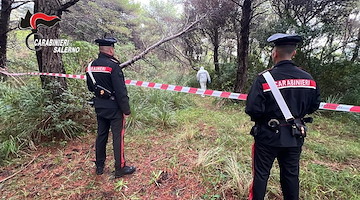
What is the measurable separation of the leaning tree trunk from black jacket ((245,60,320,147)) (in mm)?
3565

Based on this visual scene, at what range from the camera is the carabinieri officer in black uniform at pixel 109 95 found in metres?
2.54

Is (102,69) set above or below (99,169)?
above

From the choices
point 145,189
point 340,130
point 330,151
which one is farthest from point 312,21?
point 145,189

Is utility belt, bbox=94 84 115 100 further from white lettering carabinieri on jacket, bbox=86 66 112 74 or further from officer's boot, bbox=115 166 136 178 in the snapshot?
officer's boot, bbox=115 166 136 178

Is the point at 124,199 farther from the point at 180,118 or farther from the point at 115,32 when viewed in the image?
the point at 115,32

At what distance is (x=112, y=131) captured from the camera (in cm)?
269

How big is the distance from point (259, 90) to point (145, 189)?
1831mm

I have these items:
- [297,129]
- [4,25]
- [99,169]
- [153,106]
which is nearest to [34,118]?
[99,169]

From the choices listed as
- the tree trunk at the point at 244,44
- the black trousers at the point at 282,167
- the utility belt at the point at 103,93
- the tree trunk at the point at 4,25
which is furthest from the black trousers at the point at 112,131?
the tree trunk at the point at 244,44

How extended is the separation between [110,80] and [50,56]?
200 centimetres

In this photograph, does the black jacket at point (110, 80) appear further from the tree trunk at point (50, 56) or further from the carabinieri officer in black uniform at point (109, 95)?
the tree trunk at point (50, 56)

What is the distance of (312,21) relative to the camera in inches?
371

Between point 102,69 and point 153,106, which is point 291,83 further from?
point 153,106

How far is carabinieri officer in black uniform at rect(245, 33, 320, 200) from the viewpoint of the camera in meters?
1.72
